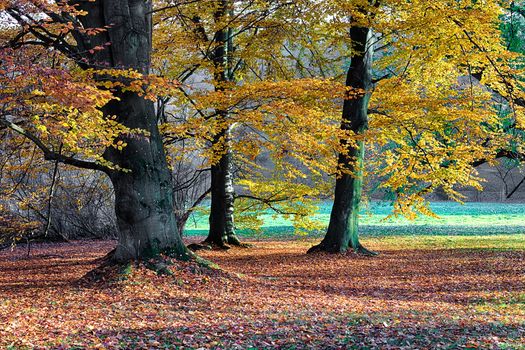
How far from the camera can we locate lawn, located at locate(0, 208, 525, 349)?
238 inches

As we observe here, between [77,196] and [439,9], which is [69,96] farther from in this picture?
[77,196]

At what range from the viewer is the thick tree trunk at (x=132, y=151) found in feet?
31.0

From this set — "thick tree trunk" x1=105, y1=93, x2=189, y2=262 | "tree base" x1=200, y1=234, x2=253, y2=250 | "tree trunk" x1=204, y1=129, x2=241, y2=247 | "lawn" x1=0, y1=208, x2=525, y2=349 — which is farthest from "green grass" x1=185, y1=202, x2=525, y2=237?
"thick tree trunk" x1=105, y1=93, x2=189, y2=262

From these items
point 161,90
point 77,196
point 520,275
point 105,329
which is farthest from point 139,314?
point 77,196

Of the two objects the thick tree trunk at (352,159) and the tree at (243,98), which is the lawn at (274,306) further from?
the tree at (243,98)

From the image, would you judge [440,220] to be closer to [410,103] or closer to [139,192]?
[410,103]

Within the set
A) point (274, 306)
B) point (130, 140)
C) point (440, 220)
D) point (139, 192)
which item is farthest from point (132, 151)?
point (440, 220)

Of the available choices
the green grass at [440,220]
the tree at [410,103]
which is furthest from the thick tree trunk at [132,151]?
the green grass at [440,220]

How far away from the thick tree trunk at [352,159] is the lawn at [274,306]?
1289mm

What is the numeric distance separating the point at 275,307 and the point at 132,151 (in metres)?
3.40

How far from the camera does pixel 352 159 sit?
15.0 meters

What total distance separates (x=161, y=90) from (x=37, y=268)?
6.93 meters

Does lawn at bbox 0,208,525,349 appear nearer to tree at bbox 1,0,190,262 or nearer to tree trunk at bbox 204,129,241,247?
tree at bbox 1,0,190,262

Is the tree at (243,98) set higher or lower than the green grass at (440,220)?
higher
